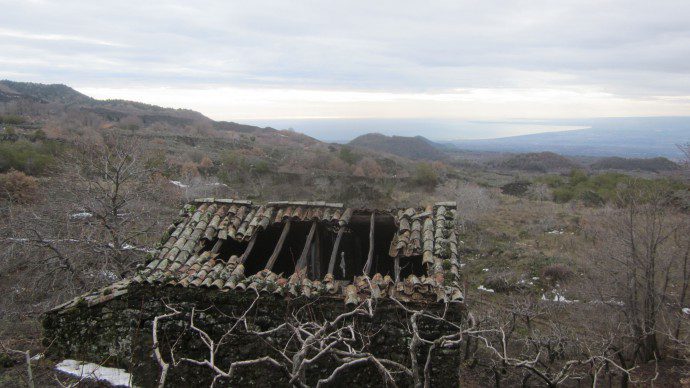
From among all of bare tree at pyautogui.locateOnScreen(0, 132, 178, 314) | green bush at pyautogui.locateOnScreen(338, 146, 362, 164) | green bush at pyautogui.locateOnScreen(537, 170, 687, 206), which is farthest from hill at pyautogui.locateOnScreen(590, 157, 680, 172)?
bare tree at pyautogui.locateOnScreen(0, 132, 178, 314)

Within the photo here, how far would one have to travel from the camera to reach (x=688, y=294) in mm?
14250

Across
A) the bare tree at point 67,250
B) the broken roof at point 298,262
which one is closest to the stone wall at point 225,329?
the broken roof at point 298,262

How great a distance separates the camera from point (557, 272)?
1783 centimetres

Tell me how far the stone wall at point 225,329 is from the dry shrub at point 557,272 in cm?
1319

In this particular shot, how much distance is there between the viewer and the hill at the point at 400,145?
306ft

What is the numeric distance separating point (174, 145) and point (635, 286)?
49.4 metres

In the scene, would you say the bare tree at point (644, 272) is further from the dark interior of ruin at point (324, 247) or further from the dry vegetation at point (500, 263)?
the dark interior of ruin at point (324, 247)

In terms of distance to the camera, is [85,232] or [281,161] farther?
[281,161]

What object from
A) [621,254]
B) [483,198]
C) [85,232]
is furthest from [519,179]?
[85,232]

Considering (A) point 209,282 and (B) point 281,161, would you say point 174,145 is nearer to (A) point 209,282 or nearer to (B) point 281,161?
(B) point 281,161

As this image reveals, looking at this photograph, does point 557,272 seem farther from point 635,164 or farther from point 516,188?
point 635,164

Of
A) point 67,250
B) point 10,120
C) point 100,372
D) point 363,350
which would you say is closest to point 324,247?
point 363,350

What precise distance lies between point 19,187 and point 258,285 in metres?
23.5

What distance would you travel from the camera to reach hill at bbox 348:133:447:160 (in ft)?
306
